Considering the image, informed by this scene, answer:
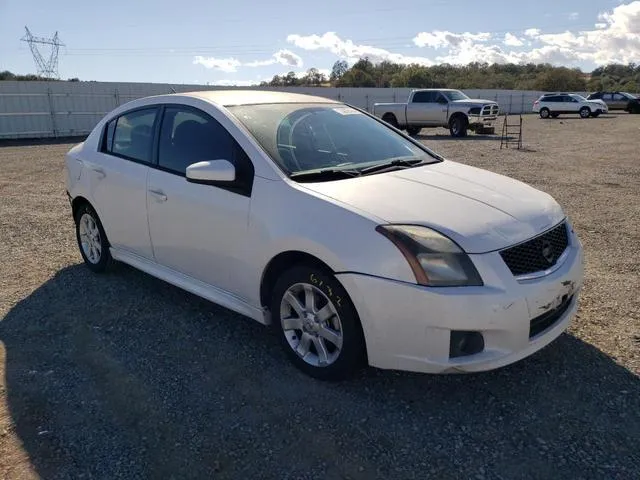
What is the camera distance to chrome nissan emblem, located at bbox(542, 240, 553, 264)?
315cm

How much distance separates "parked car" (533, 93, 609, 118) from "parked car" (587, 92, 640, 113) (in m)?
4.12

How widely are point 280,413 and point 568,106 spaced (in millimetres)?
39365

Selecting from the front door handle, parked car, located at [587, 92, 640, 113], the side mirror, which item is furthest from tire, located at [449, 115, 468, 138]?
parked car, located at [587, 92, 640, 113]

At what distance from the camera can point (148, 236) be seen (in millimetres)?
4363

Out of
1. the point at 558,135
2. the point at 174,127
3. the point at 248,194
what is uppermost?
the point at 174,127

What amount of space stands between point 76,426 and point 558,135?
23.3m

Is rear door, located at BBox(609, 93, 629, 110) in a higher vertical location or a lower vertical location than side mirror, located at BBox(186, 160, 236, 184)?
lower

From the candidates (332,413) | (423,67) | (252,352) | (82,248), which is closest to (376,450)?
(332,413)

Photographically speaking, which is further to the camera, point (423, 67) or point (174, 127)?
point (423, 67)

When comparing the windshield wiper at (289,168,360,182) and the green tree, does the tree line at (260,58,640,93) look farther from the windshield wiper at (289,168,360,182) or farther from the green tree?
the windshield wiper at (289,168,360,182)

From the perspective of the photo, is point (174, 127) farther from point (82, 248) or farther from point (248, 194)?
point (82, 248)

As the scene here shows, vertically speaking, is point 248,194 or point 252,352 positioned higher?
point 248,194

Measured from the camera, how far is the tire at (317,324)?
3078mm

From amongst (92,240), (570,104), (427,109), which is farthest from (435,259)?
(570,104)
